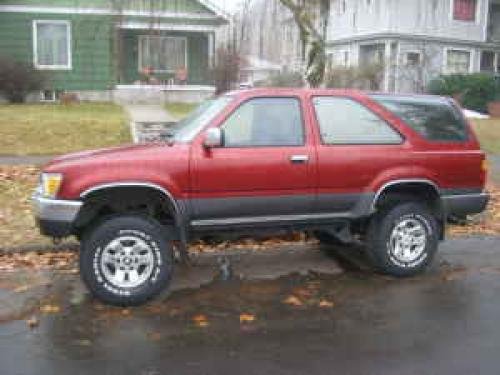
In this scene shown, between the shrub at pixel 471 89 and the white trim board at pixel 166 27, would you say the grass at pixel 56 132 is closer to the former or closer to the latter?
the white trim board at pixel 166 27

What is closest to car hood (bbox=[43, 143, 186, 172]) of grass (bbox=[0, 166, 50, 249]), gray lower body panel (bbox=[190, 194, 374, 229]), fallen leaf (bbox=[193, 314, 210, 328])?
gray lower body panel (bbox=[190, 194, 374, 229])

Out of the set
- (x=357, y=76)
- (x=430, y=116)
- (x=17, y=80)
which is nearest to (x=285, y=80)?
(x=357, y=76)

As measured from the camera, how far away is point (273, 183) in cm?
659

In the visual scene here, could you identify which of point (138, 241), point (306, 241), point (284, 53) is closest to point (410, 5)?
point (284, 53)

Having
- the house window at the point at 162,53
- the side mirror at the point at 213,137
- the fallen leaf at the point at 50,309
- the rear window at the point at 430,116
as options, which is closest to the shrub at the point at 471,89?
the house window at the point at 162,53

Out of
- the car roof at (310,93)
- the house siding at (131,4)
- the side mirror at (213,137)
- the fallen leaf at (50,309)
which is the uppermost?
the house siding at (131,4)

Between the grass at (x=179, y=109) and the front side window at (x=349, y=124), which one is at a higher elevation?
the front side window at (x=349, y=124)

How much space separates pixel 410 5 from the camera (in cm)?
3278

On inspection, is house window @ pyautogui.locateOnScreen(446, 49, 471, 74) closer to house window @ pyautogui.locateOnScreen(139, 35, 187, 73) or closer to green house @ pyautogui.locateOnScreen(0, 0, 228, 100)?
green house @ pyautogui.locateOnScreen(0, 0, 228, 100)

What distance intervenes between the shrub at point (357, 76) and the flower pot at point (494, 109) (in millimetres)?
4509

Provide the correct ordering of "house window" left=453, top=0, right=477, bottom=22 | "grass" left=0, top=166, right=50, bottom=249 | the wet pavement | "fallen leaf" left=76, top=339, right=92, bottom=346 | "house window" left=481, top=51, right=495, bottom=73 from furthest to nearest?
"house window" left=481, top=51, right=495, bottom=73
"house window" left=453, top=0, right=477, bottom=22
"grass" left=0, top=166, right=50, bottom=249
"fallen leaf" left=76, top=339, right=92, bottom=346
the wet pavement

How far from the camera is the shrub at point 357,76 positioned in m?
27.8

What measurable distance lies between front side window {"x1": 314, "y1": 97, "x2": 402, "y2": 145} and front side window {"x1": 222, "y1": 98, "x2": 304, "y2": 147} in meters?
0.26

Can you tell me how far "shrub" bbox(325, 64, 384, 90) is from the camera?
27.8m
